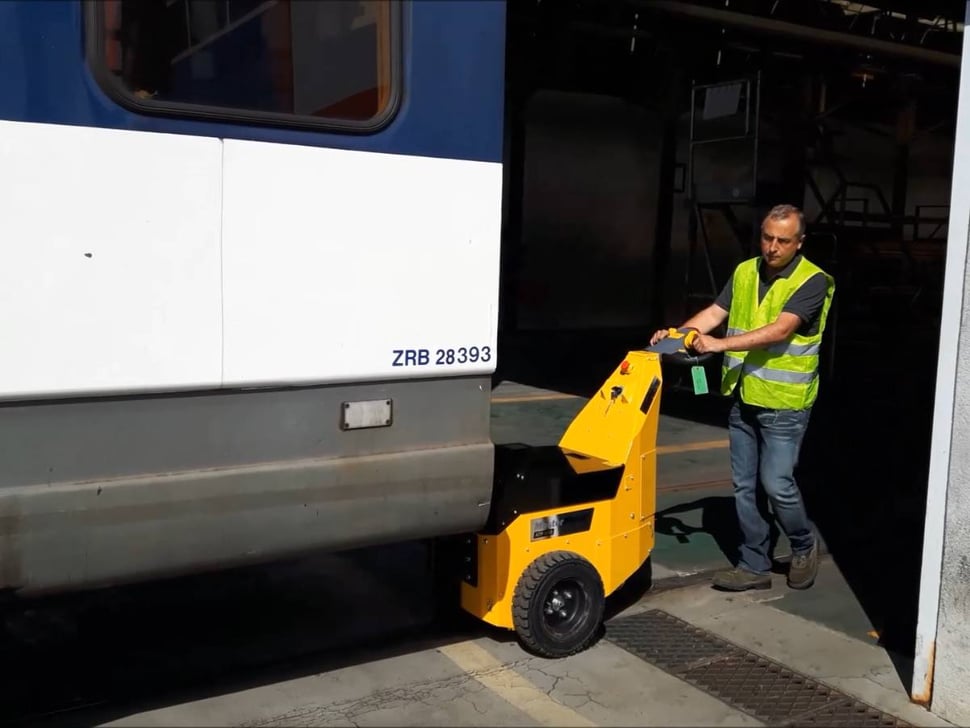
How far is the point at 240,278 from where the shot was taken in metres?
3.02

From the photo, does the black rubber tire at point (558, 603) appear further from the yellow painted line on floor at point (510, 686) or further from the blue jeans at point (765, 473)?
the blue jeans at point (765, 473)

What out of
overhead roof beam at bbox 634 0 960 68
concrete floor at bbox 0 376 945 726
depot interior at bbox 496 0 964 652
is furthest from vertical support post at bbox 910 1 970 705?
overhead roof beam at bbox 634 0 960 68

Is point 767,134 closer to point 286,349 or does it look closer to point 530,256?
point 530,256

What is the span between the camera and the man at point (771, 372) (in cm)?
443

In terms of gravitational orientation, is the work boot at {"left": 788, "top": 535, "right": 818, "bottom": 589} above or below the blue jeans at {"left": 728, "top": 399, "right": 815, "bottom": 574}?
below

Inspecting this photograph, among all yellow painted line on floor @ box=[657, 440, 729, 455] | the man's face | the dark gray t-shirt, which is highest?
the man's face

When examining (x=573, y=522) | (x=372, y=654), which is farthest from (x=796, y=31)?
(x=372, y=654)

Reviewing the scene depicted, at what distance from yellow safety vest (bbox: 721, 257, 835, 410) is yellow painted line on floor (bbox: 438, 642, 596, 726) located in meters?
1.70

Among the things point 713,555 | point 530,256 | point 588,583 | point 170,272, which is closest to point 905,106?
point 530,256

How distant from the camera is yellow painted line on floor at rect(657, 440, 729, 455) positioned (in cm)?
796

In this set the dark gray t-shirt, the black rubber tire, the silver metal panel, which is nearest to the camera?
the silver metal panel

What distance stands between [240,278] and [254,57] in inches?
26.1

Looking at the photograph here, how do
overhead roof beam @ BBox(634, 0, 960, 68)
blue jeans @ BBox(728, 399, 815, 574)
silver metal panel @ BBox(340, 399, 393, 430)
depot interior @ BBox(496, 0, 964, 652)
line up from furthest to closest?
depot interior @ BBox(496, 0, 964, 652) → overhead roof beam @ BBox(634, 0, 960, 68) → blue jeans @ BBox(728, 399, 815, 574) → silver metal panel @ BBox(340, 399, 393, 430)

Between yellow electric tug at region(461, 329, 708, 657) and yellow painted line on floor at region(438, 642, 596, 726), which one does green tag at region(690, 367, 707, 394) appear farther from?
yellow painted line on floor at region(438, 642, 596, 726)
